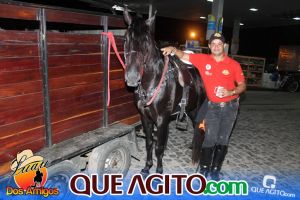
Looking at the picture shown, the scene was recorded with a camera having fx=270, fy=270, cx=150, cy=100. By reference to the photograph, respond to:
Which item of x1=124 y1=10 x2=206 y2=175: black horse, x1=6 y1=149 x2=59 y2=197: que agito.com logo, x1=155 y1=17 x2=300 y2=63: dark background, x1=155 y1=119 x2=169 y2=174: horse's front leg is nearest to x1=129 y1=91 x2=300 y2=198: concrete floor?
x1=155 y1=119 x2=169 y2=174: horse's front leg

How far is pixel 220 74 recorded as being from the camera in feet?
13.5

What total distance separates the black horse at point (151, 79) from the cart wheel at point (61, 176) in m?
1.35

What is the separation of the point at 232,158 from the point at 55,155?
13.3 ft

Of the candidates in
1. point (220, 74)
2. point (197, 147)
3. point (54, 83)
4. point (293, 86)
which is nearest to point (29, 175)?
point (54, 83)

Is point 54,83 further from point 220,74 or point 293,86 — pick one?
point 293,86

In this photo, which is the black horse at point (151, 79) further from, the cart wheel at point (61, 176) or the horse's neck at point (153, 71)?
the cart wheel at point (61, 176)

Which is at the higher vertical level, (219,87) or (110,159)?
(219,87)

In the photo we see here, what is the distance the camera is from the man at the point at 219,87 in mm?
4093

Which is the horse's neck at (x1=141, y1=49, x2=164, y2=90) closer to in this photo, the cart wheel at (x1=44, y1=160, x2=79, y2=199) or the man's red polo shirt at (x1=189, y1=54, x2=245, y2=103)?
the man's red polo shirt at (x1=189, y1=54, x2=245, y2=103)

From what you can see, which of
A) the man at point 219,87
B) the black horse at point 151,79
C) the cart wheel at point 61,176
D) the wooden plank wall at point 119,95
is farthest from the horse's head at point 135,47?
the cart wheel at point 61,176

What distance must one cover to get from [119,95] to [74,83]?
1047 mm

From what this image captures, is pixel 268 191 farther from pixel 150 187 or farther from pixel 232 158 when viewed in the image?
pixel 150 187

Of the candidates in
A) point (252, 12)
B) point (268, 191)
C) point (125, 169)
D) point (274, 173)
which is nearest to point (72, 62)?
point (125, 169)

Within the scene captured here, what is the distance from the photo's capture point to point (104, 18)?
4039 millimetres
